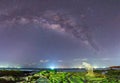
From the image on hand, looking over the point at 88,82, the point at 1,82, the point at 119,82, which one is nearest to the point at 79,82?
the point at 88,82

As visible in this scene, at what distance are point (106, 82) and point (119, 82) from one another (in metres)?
1.23

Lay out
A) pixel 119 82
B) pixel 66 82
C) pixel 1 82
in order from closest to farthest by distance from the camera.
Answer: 1. pixel 119 82
2. pixel 66 82
3. pixel 1 82

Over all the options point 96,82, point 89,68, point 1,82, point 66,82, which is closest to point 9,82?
point 1,82

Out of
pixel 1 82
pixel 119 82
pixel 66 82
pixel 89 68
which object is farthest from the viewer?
pixel 89 68

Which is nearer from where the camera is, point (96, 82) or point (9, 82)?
point (96, 82)

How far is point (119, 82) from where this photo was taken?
81.9 ft

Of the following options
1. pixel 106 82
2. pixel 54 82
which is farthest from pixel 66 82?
pixel 106 82

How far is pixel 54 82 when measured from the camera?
94.0ft

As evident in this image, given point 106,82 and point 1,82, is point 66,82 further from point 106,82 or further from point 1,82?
point 1,82

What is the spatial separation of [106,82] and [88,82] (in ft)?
5.89

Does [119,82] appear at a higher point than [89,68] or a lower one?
lower

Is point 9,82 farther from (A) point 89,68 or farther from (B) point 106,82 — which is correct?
(B) point 106,82

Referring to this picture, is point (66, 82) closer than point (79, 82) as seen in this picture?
No

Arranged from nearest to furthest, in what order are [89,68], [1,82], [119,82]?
[119,82] → [1,82] → [89,68]
